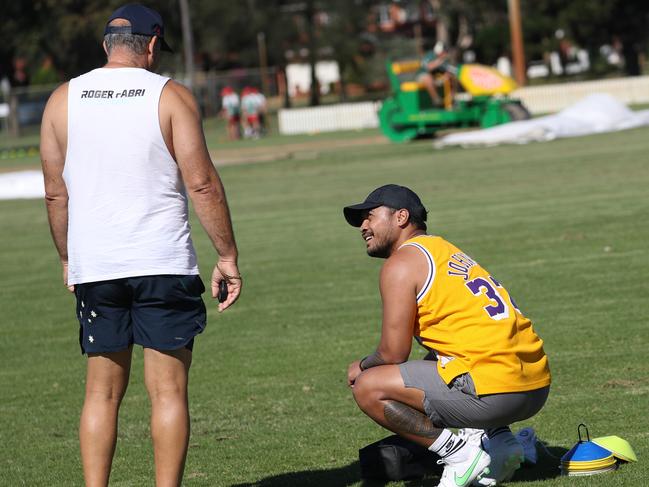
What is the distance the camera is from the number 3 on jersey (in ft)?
16.2

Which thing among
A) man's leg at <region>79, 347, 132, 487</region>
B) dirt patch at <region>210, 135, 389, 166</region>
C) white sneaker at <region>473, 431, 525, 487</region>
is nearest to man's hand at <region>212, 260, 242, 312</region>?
man's leg at <region>79, 347, 132, 487</region>

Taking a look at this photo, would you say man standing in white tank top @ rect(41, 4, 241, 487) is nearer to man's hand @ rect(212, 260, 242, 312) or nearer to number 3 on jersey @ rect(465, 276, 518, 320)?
man's hand @ rect(212, 260, 242, 312)

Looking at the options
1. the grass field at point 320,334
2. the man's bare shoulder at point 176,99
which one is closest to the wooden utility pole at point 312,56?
the grass field at point 320,334

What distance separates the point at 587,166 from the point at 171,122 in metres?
16.8

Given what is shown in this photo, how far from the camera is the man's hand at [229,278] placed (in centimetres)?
491

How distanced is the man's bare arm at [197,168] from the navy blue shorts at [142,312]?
0.55ft

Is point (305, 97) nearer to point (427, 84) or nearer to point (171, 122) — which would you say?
point (427, 84)

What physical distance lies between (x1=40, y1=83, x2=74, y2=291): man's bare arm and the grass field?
138 centimetres

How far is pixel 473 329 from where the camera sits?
489cm

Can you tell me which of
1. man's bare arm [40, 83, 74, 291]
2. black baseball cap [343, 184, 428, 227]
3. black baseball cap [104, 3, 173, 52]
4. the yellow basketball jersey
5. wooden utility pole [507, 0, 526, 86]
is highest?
wooden utility pole [507, 0, 526, 86]

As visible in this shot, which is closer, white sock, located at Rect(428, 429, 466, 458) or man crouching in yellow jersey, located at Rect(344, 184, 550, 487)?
man crouching in yellow jersey, located at Rect(344, 184, 550, 487)

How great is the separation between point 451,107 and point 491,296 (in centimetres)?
2905

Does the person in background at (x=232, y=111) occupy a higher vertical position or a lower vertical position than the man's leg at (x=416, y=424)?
higher

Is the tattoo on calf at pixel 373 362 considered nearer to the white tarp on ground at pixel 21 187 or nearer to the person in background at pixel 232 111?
the white tarp on ground at pixel 21 187
